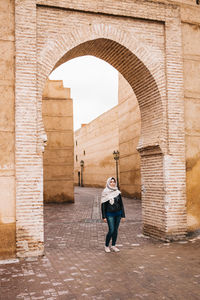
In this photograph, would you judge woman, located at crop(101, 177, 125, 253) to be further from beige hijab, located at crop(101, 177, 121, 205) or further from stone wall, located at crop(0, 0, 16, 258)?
stone wall, located at crop(0, 0, 16, 258)

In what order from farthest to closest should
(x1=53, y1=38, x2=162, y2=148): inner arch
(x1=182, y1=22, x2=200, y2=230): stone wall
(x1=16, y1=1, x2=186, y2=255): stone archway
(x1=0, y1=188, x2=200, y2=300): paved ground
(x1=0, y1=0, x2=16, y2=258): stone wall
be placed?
Result: (x1=182, y1=22, x2=200, y2=230): stone wall
(x1=53, y1=38, x2=162, y2=148): inner arch
(x1=16, y1=1, x2=186, y2=255): stone archway
(x1=0, y1=0, x2=16, y2=258): stone wall
(x1=0, y1=188, x2=200, y2=300): paved ground

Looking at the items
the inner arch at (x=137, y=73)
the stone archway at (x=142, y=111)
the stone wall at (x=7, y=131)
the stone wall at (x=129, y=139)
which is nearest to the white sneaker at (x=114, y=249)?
the stone archway at (x=142, y=111)

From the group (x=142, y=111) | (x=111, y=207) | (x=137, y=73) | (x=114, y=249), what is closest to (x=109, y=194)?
(x=111, y=207)

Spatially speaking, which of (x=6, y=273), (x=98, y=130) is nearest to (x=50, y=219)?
(x=6, y=273)

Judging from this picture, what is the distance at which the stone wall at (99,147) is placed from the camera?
27.7 m

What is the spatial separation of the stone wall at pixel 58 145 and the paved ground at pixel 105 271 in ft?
30.2

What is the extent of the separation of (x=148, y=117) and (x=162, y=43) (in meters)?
1.85

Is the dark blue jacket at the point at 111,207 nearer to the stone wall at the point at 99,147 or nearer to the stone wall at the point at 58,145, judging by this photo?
the stone wall at the point at 58,145

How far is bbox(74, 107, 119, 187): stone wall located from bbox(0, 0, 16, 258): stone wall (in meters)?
20.1

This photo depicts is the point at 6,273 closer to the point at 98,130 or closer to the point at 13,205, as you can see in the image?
the point at 13,205

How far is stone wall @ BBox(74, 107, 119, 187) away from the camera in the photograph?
27656mm

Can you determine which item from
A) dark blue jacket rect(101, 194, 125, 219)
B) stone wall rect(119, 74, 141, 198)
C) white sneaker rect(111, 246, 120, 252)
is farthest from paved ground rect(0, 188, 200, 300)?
stone wall rect(119, 74, 141, 198)

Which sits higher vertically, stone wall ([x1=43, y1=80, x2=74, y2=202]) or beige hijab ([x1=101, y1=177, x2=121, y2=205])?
stone wall ([x1=43, y1=80, x2=74, y2=202])

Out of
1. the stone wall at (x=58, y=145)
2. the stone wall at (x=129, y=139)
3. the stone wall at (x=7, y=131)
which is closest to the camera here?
the stone wall at (x=7, y=131)
